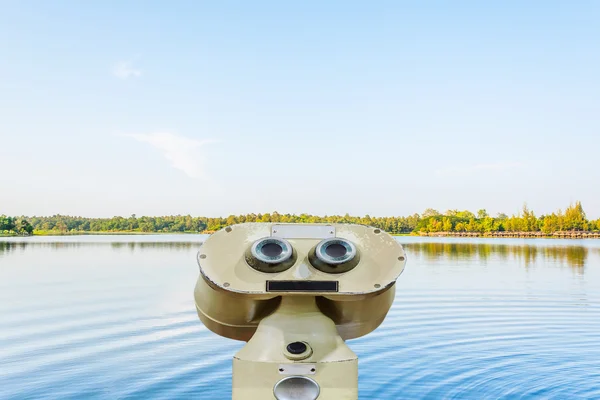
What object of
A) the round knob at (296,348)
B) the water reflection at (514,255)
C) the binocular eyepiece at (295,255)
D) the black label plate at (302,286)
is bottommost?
Result: the water reflection at (514,255)

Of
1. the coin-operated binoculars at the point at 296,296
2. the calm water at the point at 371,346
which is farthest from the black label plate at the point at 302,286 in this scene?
the calm water at the point at 371,346

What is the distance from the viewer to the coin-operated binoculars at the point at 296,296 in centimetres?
218

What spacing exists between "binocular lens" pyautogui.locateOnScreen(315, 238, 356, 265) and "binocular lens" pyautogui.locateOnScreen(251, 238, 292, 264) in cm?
15

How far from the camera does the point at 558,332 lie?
6.12 m

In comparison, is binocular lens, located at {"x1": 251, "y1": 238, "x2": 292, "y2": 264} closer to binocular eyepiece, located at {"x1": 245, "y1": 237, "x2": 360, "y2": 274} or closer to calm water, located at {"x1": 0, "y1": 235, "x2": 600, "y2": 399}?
binocular eyepiece, located at {"x1": 245, "y1": 237, "x2": 360, "y2": 274}

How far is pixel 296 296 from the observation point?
2566 millimetres

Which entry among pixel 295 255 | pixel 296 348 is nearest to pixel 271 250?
pixel 295 255

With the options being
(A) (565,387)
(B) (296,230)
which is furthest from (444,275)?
(B) (296,230)

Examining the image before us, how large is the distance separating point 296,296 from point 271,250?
25cm

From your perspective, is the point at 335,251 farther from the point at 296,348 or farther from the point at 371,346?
the point at 371,346

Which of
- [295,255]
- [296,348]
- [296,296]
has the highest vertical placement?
[295,255]

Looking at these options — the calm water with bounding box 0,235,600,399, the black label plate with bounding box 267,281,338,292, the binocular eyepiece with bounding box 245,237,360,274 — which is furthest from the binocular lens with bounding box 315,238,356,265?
the calm water with bounding box 0,235,600,399

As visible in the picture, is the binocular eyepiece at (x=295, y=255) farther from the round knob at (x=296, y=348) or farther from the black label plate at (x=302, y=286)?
the round knob at (x=296, y=348)

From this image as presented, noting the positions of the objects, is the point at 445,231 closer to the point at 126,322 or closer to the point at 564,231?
the point at 564,231
